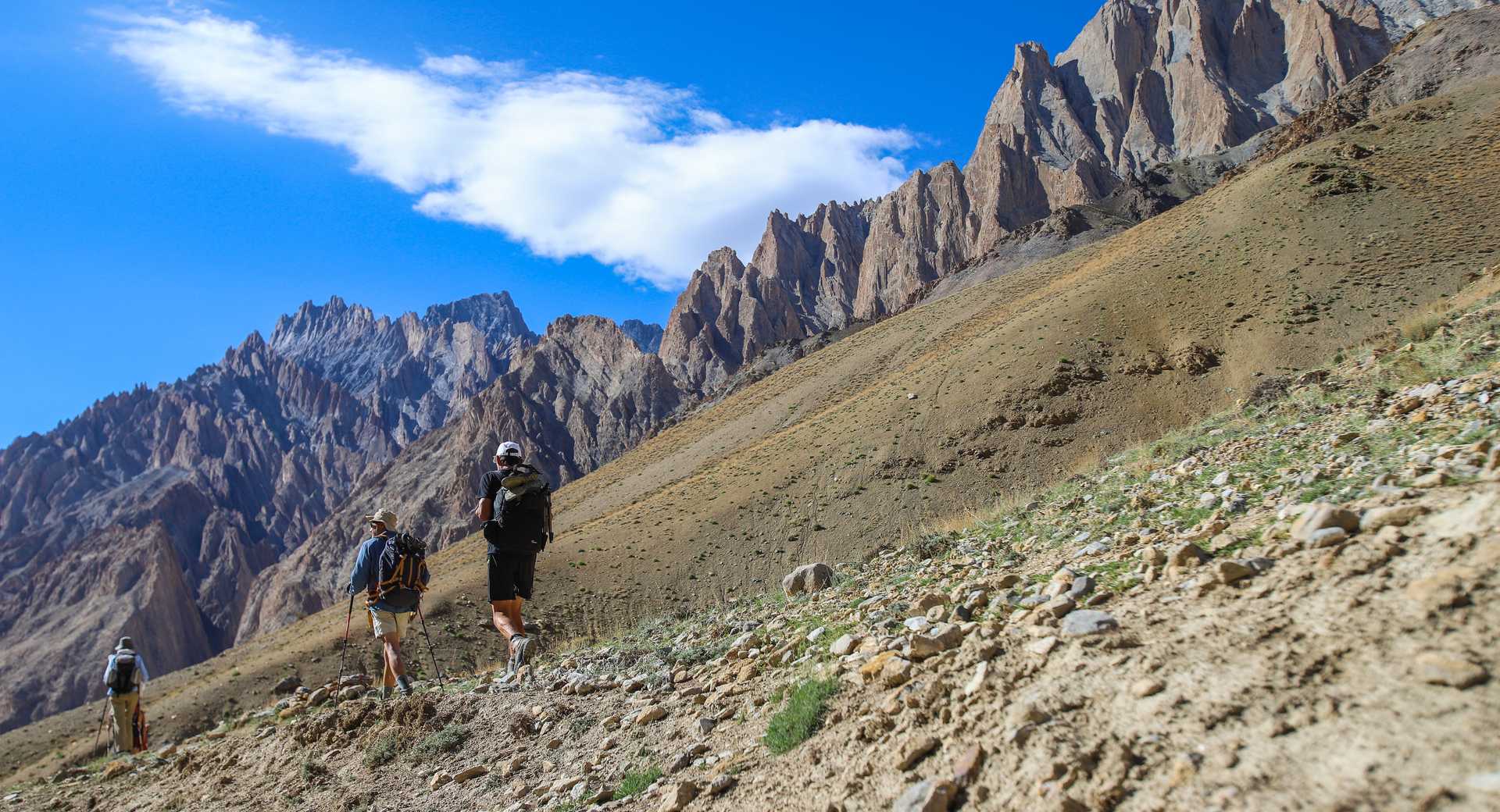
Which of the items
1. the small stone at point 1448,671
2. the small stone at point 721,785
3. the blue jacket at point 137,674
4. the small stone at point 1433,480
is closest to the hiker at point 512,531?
the small stone at point 721,785

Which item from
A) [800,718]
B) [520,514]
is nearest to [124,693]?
[520,514]

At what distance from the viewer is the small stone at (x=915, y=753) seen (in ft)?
13.2

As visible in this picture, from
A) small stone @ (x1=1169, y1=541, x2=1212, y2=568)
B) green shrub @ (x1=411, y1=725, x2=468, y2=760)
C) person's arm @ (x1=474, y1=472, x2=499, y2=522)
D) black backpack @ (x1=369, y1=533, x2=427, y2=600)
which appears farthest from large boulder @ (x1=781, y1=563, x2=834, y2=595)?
small stone @ (x1=1169, y1=541, x2=1212, y2=568)

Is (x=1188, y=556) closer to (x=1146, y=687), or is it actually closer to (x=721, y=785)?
(x=1146, y=687)

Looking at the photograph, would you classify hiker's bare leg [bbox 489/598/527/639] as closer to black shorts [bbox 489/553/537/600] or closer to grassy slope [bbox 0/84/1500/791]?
black shorts [bbox 489/553/537/600]

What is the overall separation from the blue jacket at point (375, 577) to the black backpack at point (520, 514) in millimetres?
1298

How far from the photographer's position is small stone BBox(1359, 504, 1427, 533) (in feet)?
13.0

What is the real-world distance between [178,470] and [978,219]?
196 meters

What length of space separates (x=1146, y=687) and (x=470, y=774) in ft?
17.5

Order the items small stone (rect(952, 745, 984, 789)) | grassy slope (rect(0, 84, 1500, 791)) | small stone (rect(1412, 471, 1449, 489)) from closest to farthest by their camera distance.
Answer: small stone (rect(952, 745, 984, 789)) < small stone (rect(1412, 471, 1449, 489)) < grassy slope (rect(0, 84, 1500, 791))

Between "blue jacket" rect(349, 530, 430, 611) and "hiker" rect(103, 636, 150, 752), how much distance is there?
6.98m

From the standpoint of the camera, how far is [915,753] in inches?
159

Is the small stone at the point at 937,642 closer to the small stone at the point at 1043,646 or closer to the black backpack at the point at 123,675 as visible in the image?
the small stone at the point at 1043,646

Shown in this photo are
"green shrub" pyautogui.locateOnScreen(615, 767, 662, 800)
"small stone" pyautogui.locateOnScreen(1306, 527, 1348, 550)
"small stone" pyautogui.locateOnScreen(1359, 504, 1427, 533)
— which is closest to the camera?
"small stone" pyautogui.locateOnScreen(1359, 504, 1427, 533)
